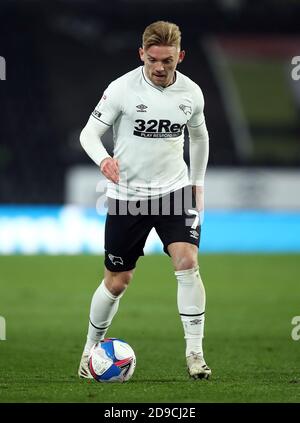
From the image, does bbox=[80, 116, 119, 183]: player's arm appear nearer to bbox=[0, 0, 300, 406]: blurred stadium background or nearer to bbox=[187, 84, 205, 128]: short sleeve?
bbox=[187, 84, 205, 128]: short sleeve

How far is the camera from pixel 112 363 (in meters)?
6.86

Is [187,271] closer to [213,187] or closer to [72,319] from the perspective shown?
[72,319]

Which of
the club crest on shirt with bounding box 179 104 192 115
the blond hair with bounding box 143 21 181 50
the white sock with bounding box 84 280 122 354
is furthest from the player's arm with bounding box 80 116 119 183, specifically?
the white sock with bounding box 84 280 122 354

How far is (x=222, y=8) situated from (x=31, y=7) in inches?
160

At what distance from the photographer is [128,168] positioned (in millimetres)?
7082

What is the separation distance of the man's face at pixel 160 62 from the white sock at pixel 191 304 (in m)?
1.23

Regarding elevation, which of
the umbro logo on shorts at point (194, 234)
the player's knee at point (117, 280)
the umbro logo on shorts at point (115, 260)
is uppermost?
the umbro logo on shorts at point (194, 234)

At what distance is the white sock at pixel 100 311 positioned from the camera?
723cm

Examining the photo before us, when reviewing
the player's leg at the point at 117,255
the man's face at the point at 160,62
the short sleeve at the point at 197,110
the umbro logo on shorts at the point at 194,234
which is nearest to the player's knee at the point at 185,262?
the umbro logo on shorts at the point at 194,234

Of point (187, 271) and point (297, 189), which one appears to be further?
point (297, 189)

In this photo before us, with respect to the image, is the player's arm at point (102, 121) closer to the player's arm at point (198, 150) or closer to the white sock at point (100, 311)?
the player's arm at point (198, 150)

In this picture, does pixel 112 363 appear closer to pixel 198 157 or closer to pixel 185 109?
pixel 198 157

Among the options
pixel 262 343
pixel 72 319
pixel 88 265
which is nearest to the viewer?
pixel 262 343
